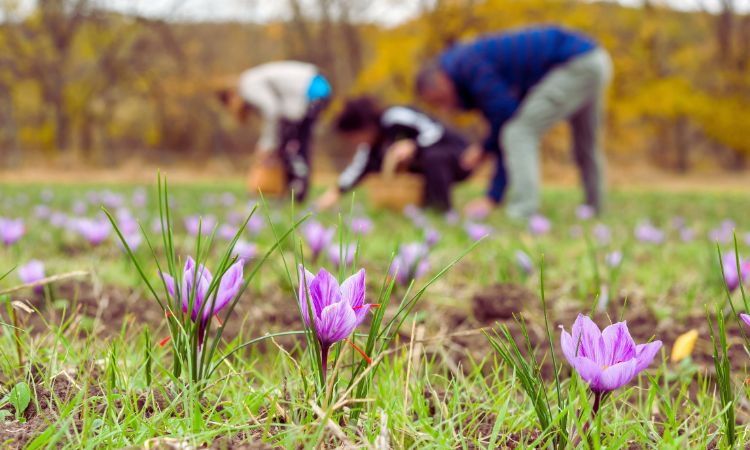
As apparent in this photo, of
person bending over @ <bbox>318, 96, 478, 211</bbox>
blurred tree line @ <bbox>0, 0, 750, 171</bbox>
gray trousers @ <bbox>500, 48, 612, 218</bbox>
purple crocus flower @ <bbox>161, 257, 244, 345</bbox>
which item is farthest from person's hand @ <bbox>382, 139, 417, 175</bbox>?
blurred tree line @ <bbox>0, 0, 750, 171</bbox>

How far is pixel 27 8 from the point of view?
17.2 m

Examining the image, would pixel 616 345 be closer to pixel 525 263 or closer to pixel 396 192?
pixel 525 263

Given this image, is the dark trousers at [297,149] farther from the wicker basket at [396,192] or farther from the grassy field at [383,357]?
the grassy field at [383,357]

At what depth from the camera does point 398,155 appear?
19.0ft

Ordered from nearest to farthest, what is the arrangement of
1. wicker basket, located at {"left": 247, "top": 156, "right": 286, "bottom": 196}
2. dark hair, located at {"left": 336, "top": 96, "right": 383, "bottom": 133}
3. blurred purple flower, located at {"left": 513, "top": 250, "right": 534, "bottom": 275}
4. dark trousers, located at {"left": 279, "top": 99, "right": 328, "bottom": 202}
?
blurred purple flower, located at {"left": 513, "top": 250, "right": 534, "bottom": 275}
dark hair, located at {"left": 336, "top": 96, "right": 383, "bottom": 133}
wicker basket, located at {"left": 247, "top": 156, "right": 286, "bottom": 196}
dark trousers, located at {"left": 279, "top": 99, "right": 328, "bottom": 202}

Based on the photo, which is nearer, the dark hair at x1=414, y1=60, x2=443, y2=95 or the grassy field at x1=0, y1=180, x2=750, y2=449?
the grassy field at x1=0, y1=180, x2=750, y2=449

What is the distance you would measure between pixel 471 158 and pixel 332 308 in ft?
17.6

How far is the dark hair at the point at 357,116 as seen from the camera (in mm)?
6133

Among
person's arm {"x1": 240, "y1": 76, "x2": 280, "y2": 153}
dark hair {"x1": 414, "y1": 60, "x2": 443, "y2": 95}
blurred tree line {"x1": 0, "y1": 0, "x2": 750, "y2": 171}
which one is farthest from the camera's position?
blurred tree line {"x1": 0, "y1": 0, "x2": 750, "y2": 171}

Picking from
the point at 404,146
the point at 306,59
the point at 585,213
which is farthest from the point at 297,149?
the point at 306,59

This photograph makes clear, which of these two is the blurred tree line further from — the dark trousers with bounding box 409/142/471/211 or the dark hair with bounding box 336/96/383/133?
the dark trousers with bounding box 409/142/471/211

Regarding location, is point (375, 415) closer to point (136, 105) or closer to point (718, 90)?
point (718, 90)

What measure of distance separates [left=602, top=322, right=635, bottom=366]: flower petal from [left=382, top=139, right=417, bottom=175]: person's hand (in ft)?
16.0

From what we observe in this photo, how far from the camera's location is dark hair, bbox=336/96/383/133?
6.13 meters
